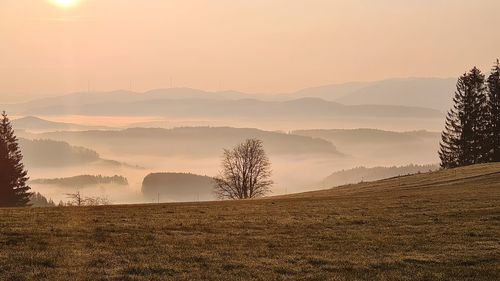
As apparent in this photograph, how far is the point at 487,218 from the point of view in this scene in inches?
1051

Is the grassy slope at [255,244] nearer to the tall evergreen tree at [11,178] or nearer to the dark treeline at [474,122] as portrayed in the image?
the tall evergreen tree at [11,178]

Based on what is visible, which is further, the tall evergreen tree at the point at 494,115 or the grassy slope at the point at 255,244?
the tall evergreen tree at the point at 494,115

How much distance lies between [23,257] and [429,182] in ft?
160

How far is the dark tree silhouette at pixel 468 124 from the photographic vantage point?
92000mm

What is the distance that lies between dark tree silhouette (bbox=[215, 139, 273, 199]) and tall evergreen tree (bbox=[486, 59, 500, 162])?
35654mm

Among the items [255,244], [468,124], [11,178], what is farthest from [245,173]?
[255,244]

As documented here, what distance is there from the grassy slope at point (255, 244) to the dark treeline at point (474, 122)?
63593mm

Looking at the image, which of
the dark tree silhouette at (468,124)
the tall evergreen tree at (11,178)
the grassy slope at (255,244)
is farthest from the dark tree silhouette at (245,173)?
the grassy slope at (255,244)

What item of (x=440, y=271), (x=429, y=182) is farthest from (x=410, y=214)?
(x=429, y=182)

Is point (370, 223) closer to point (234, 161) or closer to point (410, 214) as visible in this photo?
point (410, 214)

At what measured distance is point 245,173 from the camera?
3716 inches

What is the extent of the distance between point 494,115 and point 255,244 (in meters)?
80.3

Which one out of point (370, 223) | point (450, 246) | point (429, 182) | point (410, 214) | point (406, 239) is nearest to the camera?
point (450, 246)

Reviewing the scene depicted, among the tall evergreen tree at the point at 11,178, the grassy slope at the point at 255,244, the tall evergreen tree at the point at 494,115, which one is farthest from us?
the tall evergreen tree at the point at 494,115
